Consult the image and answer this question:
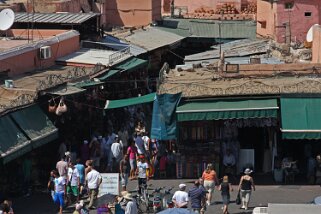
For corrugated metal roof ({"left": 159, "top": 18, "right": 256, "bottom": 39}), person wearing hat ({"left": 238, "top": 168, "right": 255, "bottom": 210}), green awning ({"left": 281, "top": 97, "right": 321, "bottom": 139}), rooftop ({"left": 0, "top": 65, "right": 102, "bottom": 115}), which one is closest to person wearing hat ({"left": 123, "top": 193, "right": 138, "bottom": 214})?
person wearing hat ({"left": 238, "top": 168, "right": 255, "bottom": 210})

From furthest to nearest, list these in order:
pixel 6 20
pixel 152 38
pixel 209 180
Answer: pixel 152 38 → pixel 6 20 → pixel 209 180

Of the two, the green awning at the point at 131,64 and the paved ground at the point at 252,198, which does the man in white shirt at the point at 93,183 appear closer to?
the paved ground at the point at 252,198

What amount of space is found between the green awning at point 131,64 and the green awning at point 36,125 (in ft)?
24.9

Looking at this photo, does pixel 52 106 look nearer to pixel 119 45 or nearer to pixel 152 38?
pixel 119 45

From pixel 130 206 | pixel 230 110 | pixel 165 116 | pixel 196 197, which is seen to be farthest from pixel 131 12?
pixel 130 206

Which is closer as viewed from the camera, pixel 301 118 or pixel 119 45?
pixel 301 118

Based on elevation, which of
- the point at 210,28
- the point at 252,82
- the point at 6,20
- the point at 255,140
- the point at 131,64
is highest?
the point at 6,20

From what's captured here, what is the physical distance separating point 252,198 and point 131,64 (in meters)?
→ 11.5

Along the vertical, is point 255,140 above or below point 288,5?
below

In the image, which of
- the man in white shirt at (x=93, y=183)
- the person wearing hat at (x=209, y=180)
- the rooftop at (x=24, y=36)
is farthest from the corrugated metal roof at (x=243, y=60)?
the man in white shirt at (x=93, y=183)

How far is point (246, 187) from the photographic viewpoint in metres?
24.8

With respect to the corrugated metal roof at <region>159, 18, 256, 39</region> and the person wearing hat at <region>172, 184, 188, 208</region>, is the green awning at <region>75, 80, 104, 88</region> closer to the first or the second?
the person wearing hat at <region>172, 184, 188, 208</region>

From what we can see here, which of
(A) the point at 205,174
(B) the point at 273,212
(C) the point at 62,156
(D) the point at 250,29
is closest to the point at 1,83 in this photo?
(C) the point at 62,156

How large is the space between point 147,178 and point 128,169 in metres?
0.59
